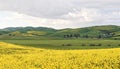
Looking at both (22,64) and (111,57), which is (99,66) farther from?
(22,64)

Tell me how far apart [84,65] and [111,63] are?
2.35 meters

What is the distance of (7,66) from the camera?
24891 millimetres

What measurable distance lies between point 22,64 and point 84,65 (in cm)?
569

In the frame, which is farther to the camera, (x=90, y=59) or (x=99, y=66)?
(x=90, y=59)

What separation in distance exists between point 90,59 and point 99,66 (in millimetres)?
2353

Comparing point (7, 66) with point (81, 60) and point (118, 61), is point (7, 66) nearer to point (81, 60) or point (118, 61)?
point (81, 60)

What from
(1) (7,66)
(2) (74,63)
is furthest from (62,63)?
(1) (7,66)

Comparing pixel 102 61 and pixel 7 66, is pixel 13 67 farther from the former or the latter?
pixel 102 61

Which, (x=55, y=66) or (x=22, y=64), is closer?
(x=55, y=66)

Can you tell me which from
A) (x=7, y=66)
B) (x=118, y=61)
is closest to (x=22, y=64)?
(x=7, y=66)

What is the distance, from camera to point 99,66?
929 inches

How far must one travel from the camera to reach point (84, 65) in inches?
938

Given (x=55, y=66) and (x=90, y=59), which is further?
(x=90, y=59)

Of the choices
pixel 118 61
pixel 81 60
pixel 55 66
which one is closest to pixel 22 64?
pixel 55 66
